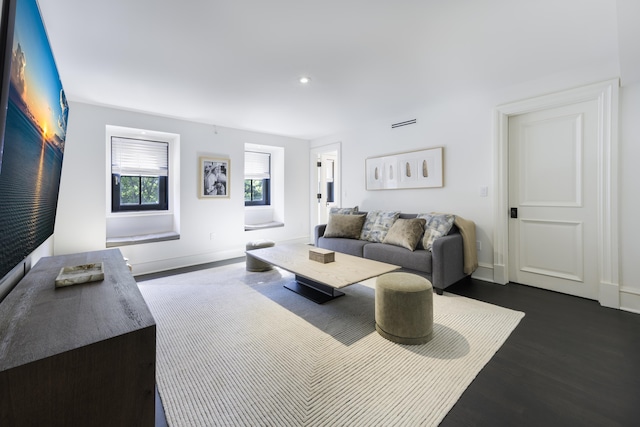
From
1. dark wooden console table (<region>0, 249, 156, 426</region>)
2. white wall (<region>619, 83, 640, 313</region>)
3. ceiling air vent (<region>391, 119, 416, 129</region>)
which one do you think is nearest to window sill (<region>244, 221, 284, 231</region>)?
ceiling air vent (<region>391, 119, 416, 129</region>)

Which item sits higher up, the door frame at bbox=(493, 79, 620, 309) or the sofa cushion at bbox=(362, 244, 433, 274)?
the door frame at bbox=(493, 79, 620, 309)

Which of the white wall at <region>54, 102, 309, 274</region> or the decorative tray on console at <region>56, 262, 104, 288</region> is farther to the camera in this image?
the white wall at <region>54, 102, 309, 274</region>

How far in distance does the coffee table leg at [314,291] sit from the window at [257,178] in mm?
2771

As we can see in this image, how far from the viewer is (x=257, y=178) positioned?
5.59 metres

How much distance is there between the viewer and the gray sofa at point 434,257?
9.48ft

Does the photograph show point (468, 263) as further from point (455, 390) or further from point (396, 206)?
point (455, 390)

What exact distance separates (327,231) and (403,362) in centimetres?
263

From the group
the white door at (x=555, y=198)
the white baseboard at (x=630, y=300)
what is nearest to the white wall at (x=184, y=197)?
the white door at (x=555, y=198)

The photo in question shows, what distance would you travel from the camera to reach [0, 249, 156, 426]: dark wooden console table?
2.32 feet

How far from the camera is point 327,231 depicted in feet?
14.0

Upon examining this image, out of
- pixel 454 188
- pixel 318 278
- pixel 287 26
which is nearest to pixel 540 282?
pixel 454 188

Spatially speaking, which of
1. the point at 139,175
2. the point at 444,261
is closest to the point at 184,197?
the point at 139,175

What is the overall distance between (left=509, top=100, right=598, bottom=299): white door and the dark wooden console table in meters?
3.77

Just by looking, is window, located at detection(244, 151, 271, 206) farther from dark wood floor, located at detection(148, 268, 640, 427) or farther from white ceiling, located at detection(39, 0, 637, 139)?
dark wood floor, located at detection(148, 268, 640, 427)
